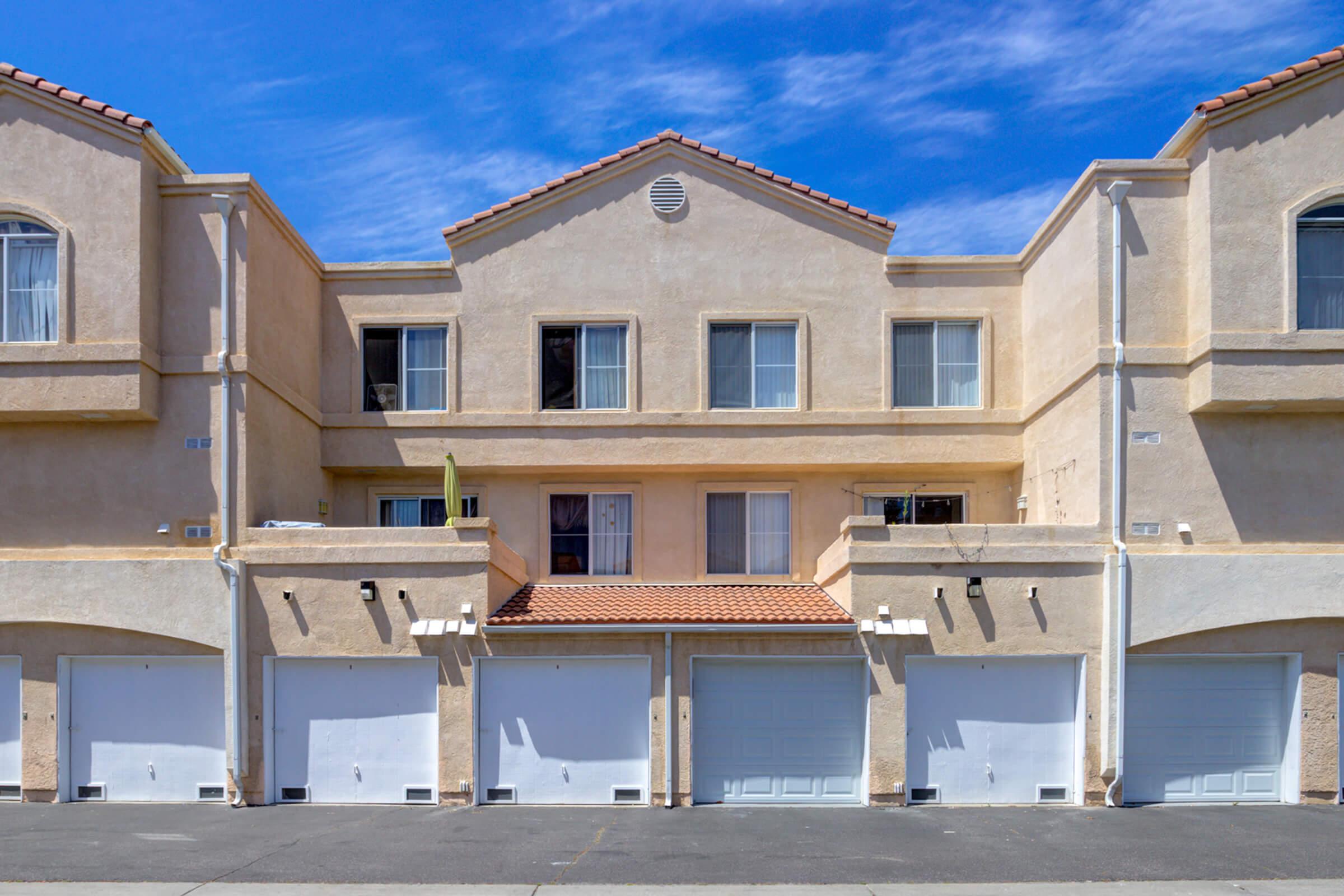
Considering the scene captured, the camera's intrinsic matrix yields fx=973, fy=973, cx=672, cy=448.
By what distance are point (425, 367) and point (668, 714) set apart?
299 inches

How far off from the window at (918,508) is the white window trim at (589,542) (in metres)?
4.15

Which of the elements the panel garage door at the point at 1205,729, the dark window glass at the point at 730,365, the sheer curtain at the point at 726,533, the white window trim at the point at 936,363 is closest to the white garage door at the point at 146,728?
the sheer curtain at the point at 726,533

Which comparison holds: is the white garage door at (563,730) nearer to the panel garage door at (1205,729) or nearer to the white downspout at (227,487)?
the white downspout at (227,487)

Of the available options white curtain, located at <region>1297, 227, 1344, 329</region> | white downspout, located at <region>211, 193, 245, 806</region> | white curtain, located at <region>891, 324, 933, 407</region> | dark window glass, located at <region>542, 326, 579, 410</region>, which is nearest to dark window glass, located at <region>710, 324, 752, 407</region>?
dark window glass, located at <region>542, 326, 579, 410</region>

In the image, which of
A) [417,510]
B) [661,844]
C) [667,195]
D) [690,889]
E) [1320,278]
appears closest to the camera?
[690,889]

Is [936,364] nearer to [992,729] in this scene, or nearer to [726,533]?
[726,533]

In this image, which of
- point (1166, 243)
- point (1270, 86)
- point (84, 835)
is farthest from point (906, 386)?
point (84, 835)

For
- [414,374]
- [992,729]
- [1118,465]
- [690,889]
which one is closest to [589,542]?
[414,374]

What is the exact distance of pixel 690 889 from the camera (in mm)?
10008

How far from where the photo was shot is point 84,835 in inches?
477

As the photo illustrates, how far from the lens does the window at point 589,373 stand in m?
17.2

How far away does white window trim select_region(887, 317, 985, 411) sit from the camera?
17.1 m

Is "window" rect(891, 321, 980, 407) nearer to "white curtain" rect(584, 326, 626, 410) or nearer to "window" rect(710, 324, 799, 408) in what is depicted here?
"window" rect(710, 324, 799, 408)

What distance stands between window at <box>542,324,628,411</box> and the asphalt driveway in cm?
683
